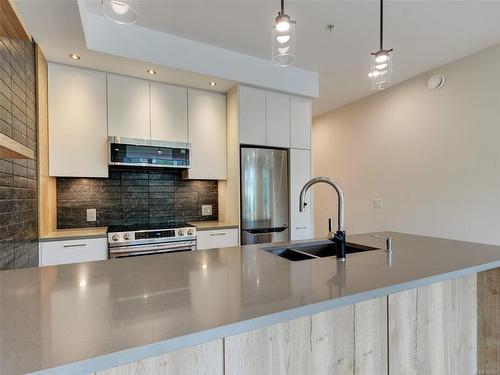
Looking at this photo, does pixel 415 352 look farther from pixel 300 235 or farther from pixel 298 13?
pixel 298 13

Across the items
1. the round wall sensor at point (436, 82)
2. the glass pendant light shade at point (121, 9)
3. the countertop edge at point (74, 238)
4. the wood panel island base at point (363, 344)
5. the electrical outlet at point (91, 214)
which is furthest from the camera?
the round wall sensor at point (436, 82)

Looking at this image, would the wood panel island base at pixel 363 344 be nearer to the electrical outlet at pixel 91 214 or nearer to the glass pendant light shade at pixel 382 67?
the glass pendant light shade at pixel 382 67

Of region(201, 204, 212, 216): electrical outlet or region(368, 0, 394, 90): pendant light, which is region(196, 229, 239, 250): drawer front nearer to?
region(201, 204, 212, 216): electrical outlet

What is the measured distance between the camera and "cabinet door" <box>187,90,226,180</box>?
116 inches

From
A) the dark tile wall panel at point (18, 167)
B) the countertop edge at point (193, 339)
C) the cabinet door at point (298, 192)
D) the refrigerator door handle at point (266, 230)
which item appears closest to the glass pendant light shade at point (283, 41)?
the countertop edge at point (193, 339)

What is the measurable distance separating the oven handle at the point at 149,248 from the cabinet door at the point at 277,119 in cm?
144

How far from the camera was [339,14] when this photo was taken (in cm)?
217

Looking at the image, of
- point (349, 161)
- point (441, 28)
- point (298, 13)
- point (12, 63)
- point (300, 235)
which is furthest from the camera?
point (349, 161)

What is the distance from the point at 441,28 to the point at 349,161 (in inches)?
86.4

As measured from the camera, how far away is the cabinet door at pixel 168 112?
2.75m

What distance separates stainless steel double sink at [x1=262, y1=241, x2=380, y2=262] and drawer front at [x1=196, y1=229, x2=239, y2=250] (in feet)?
4.47

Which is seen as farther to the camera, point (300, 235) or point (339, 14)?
point (300, 235)

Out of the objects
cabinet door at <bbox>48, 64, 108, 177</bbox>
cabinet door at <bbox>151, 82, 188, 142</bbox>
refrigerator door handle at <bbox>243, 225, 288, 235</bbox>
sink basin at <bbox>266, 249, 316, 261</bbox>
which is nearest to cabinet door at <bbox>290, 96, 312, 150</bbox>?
refrigerator door handle at <bbox>243, 225, 288, 235</bbox>

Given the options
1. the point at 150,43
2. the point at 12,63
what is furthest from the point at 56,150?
the point at 150,43
